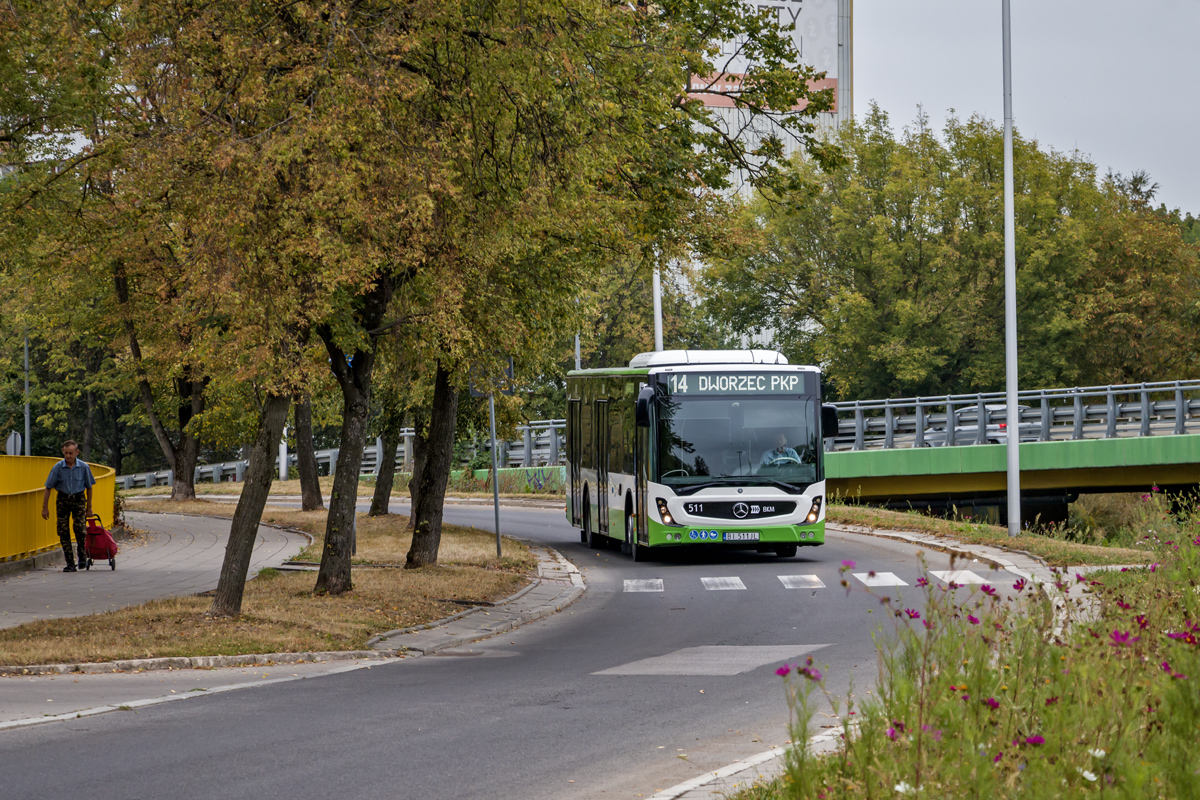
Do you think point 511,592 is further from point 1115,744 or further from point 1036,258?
point 1036,258

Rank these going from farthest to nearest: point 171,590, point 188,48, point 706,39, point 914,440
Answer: point 914,440
point 706,39
point 171,590
point 188,48

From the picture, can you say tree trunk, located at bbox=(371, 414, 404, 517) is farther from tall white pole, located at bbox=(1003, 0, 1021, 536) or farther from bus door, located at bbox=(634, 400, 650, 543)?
tall white pole, located at bbox=(1003, 0, 1021, 536)

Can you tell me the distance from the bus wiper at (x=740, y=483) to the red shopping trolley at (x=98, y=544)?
818cm

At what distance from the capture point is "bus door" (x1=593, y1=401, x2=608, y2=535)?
24.9m

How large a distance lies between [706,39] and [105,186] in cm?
790

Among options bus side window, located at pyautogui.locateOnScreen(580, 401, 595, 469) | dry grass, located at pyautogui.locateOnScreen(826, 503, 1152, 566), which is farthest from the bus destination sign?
bus side window, located at pyautogui.locateOnScreen(580, 401, 595, 469)

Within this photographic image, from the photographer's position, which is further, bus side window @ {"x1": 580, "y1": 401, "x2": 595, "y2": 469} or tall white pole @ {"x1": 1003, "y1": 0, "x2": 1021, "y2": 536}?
bus side window @ {"x1": 580, "y1": 401, "x2": 595, "y2": 469}

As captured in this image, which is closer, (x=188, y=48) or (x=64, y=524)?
(x=188, y=48)

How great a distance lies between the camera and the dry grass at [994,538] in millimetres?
19672

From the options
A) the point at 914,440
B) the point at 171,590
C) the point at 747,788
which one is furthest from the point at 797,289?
the point at 747,788

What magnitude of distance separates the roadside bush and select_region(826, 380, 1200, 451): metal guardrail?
30049 millimetres

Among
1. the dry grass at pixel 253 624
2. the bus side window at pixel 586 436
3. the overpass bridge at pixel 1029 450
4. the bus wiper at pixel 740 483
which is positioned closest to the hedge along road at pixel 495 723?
the dry grass at pixel 253 624

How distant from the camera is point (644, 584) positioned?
19953 mm

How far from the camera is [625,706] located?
9.89 m
